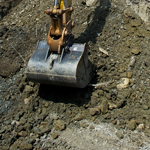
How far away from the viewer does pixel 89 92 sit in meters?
5.53

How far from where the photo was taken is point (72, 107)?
17.5 feet

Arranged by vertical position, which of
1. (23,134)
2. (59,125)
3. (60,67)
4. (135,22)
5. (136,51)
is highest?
(135,22)

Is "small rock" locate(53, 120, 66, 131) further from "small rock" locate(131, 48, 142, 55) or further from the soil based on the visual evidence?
"small rock" locate(131, 48, 142, 55)

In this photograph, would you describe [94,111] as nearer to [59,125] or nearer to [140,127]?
[59,125]

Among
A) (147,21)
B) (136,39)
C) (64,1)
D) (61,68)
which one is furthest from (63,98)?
(147,21)

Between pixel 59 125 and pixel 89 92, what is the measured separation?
1097mm

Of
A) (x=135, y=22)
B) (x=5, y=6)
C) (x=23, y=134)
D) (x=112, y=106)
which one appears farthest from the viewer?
(x=5, y=6)

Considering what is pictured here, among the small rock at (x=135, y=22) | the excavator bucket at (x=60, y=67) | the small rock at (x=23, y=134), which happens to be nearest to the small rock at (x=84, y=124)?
the excavator bucket at (x=60, y=67)

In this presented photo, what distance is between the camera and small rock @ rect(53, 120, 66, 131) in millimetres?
4930

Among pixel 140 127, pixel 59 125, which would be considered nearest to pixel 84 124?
pixel 59 125

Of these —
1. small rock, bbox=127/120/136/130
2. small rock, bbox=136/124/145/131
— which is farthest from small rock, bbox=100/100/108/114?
small rock, bbox=136/124/145/131

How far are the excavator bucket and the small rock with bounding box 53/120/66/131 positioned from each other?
0.83 metres

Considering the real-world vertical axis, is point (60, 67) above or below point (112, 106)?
above

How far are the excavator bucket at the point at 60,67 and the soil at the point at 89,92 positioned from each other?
27.6 inches
